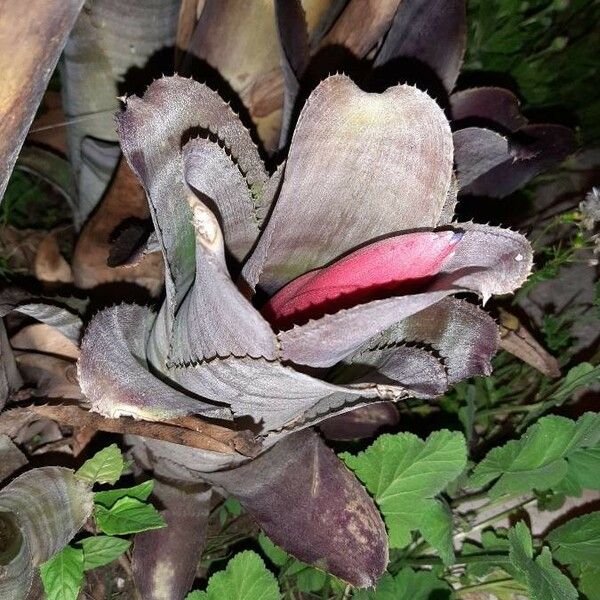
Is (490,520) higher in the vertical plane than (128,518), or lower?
lower

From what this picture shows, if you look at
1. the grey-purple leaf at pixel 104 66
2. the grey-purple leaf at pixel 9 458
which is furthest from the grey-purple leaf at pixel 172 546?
the grey-purple leaf at pixel 104 66

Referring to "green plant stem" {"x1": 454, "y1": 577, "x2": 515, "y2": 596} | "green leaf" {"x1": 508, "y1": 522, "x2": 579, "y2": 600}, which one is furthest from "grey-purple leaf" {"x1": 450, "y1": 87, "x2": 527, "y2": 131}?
"green plant stem" {"x1": 454, "y1": 577, "x2": 515, "y2": 596}

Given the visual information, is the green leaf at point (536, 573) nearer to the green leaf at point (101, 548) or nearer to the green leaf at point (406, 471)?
the green leaf at point (406, 471)

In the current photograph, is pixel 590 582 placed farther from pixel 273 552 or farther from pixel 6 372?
pixel 6 372

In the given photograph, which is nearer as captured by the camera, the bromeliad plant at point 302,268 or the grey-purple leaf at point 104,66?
the bromeliad plant at point 302,268

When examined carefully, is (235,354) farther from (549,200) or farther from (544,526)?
(549,200)

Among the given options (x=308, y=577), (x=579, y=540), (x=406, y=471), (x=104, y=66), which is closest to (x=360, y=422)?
(x=406, y=471)
